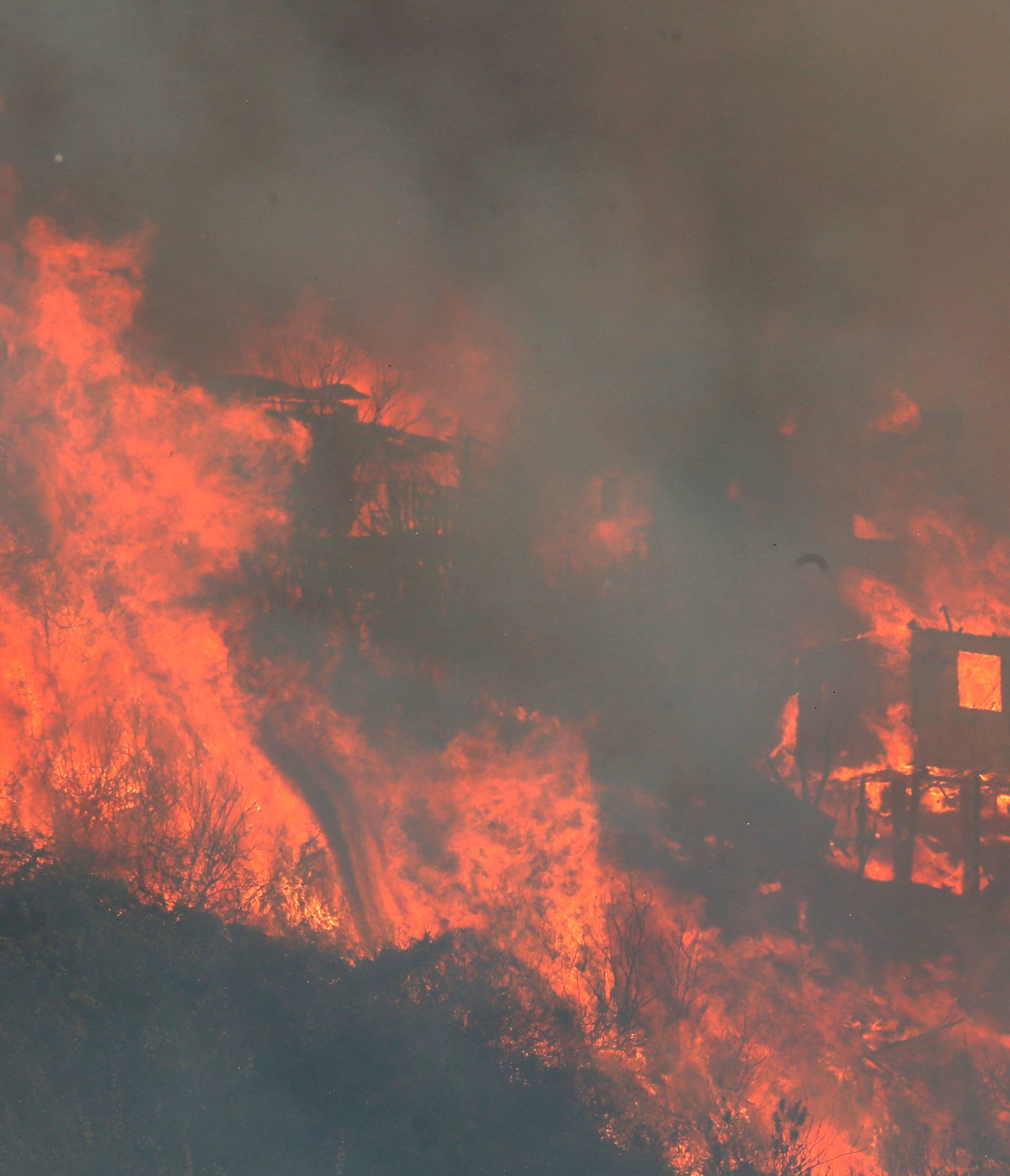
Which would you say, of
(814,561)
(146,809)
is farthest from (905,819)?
(146,809)

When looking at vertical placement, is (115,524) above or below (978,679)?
above

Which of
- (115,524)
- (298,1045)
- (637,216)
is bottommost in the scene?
(298,1045)

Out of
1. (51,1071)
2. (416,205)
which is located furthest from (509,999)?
(416,205)

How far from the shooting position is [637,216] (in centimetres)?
561

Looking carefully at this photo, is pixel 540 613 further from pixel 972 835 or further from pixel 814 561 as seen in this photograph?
pixel 972 835

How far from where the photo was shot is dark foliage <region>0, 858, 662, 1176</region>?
5.31m

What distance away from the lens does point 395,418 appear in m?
5.54

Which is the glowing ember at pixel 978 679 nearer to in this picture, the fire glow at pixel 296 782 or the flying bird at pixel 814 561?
the fire glow at pixel 296 782

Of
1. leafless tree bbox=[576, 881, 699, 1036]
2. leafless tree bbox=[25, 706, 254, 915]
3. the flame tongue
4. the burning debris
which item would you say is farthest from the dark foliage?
the flame tongue

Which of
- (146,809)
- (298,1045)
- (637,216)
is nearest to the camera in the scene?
(298,1045)

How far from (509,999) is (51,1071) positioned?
3660mm

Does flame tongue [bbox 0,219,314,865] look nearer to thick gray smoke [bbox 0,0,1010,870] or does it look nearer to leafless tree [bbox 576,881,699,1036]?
thick gray smoke [bbox 0,0,1010,870]

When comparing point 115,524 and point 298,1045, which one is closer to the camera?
point 298,1045

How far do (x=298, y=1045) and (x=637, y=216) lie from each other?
739cm
